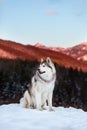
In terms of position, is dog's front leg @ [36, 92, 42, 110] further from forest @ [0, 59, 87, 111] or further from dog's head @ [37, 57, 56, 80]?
forest @ [0, 59, 87, 111]

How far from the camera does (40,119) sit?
37.7 feet

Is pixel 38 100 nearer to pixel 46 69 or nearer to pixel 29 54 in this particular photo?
pixel 46 69

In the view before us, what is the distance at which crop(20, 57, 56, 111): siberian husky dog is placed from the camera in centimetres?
1309

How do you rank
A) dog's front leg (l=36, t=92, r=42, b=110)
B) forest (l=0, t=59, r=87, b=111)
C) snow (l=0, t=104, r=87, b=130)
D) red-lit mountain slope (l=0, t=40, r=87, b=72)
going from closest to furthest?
snow (l=0, t=104, r=87, b=130) → dog's front leg (l=36, t=92, r=42, b=110) → forest (l=0, t=59, r=87, b=111) → red-lit mountain slope (l=0, t=40, r=87, b=72)

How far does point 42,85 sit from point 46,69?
0.48m

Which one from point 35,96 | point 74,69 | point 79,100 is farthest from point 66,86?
point 35,96

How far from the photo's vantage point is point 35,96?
13375mm

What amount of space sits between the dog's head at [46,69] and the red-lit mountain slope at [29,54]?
19.6m

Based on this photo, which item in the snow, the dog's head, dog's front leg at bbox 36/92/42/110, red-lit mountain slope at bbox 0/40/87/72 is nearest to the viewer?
the snow

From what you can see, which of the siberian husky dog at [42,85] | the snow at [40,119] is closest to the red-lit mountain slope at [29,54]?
the siberian husky dog at [42,85]

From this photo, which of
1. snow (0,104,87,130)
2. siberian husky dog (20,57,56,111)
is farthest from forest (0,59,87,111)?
snow (0,104,87,130)

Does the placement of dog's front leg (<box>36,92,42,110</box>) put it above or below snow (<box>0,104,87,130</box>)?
above

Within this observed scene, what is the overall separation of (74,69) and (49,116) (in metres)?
22.5

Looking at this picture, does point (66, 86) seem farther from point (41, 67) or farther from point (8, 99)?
point (41, 67)
